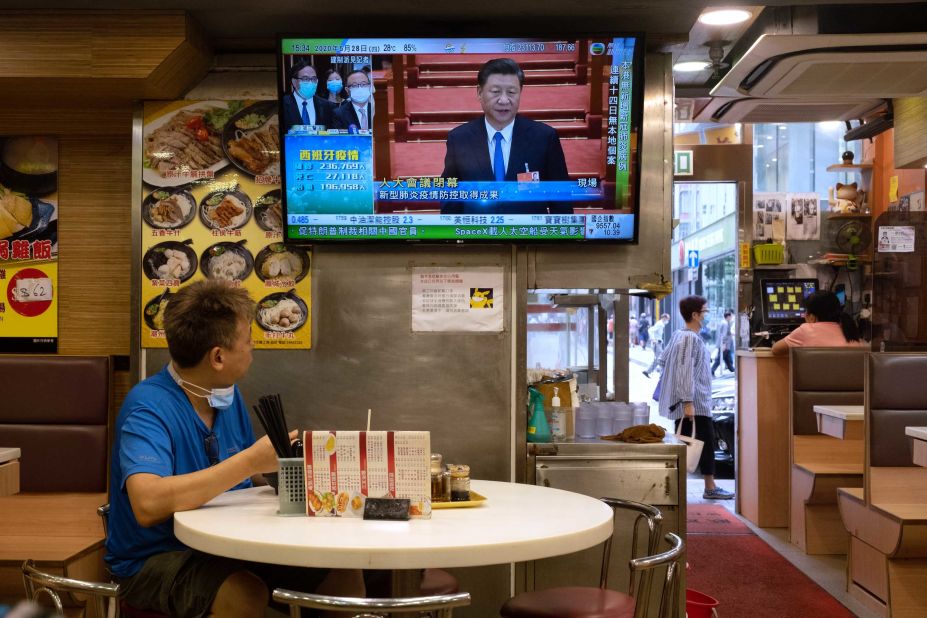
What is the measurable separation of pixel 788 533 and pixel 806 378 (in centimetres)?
122

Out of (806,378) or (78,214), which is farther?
(806,378)

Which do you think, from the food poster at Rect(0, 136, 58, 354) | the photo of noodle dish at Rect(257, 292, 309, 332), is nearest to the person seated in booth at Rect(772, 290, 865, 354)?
the photo of noodle dish at Rect(257, 292, 309, 332)

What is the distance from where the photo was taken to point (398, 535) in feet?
7.22

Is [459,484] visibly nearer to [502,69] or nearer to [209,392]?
[209,392]

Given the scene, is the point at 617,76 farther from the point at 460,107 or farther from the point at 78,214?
the point at 78,214

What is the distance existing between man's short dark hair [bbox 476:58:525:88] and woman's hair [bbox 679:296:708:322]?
13.6ft

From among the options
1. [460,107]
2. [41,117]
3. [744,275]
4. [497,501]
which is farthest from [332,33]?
[744,275]

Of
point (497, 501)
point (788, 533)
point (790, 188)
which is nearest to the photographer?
point (497, 501)

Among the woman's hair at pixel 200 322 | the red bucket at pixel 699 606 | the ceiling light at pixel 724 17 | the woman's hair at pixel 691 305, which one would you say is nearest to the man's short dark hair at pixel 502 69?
the ceiling light at pixel 724 17

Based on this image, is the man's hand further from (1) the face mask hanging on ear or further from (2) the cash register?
(2) the cash register

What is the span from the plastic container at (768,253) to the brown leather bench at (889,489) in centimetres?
270

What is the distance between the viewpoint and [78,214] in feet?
14.9

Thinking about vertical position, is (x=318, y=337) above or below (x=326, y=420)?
above

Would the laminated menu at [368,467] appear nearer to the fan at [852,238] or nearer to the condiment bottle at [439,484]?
the condiment bottle at [439,484]
